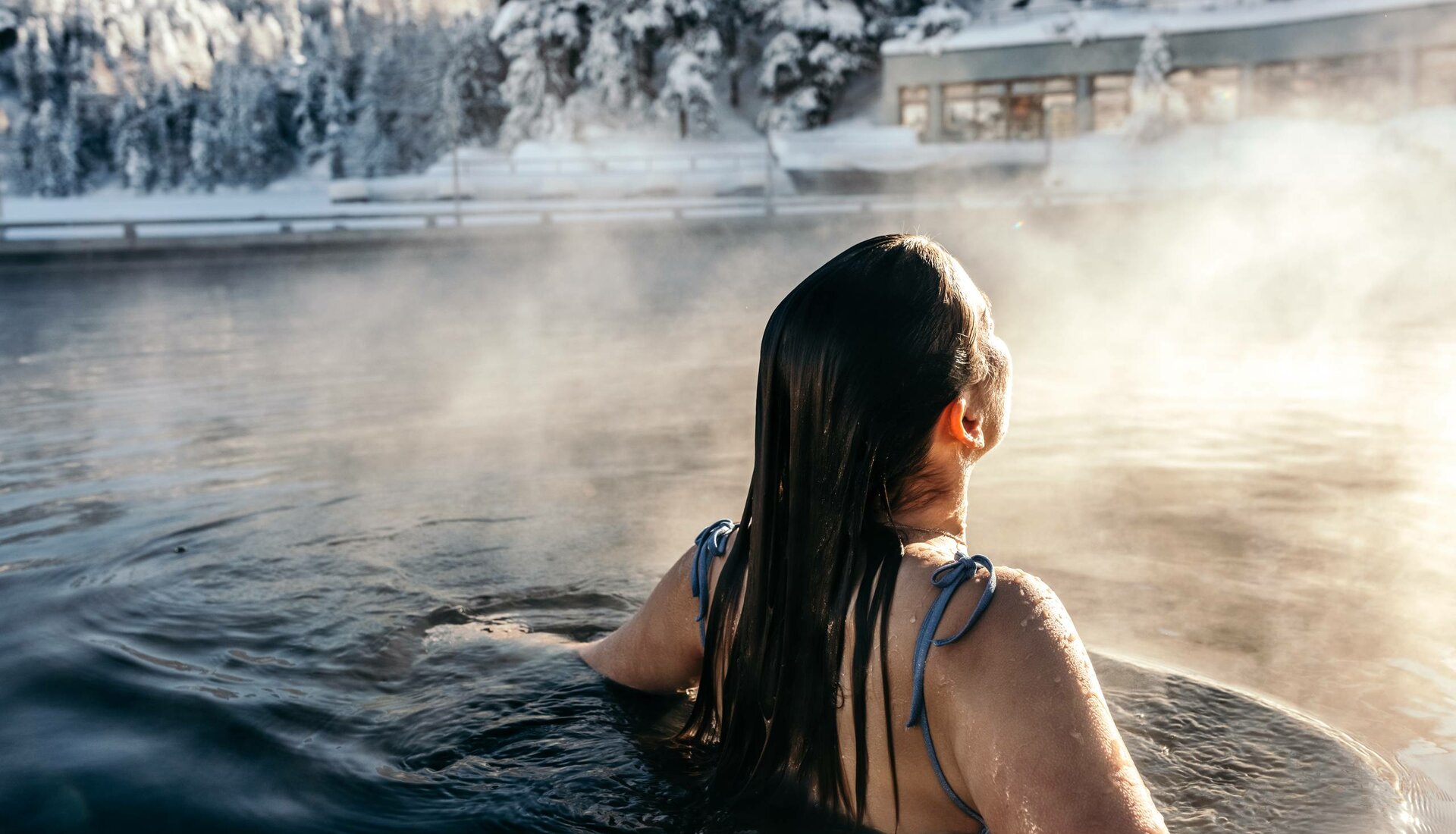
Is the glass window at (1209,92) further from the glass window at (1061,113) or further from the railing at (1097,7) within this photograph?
the glass window at (1061,113)

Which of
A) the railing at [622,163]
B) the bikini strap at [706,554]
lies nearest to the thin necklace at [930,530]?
the bikini strap at [706,554]

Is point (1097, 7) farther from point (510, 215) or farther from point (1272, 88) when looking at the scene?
point (510, 215)

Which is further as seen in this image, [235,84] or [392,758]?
[235,84]

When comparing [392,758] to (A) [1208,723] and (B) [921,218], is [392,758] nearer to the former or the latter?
(A) [1208,723]

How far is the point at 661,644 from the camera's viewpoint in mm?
2580

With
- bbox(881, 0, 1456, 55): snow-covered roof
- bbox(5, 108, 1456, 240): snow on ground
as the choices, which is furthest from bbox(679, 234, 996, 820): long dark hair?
bbox(881, 0, 1456, 55): snow-covered roof

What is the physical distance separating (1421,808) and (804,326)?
1855mm

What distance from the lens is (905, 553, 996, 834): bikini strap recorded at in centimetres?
170

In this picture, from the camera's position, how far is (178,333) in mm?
13234

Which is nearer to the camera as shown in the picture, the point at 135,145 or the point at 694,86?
the point at 694,86

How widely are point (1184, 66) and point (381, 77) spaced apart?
41.1 m

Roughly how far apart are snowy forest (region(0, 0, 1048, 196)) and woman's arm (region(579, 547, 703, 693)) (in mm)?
47365

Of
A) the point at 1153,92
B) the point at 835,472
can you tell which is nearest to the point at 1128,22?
the point at 1153,92

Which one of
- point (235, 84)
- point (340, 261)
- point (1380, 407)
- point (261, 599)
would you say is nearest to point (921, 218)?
point (340, 261)
